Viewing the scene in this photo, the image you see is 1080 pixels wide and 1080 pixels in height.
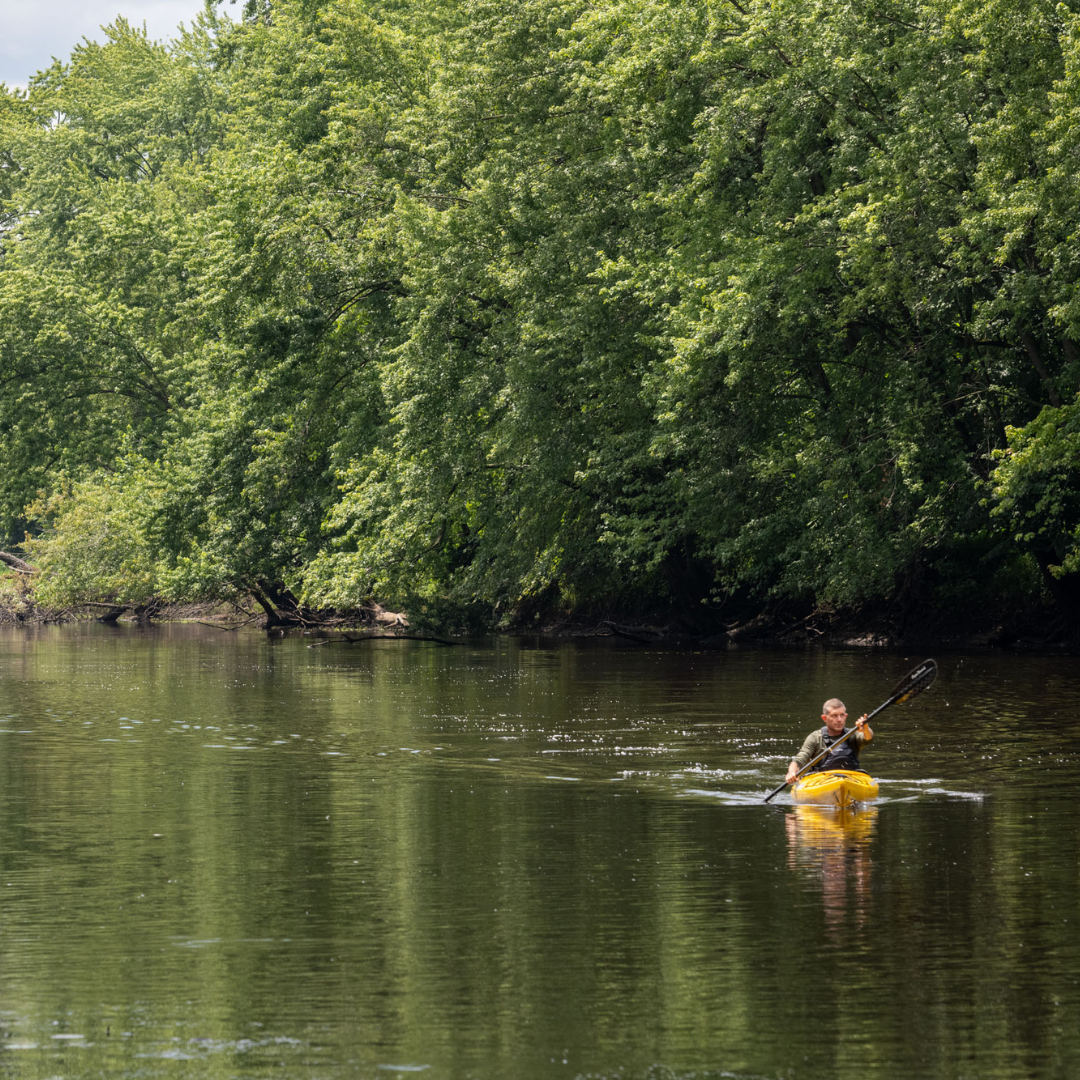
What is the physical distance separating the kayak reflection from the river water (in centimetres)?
4

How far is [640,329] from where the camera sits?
3634cm

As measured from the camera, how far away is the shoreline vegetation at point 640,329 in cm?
2962

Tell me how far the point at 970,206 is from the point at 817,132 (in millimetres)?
4422

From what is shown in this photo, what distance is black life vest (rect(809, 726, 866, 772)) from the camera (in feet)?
49.9

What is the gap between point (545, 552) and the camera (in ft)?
129

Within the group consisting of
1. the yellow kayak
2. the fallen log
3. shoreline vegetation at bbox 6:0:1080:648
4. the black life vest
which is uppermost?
shoreline vegetation at bbox 6:0:1080:648

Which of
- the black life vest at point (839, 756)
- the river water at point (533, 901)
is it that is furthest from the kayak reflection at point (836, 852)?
the black life vest at point (839, 756)

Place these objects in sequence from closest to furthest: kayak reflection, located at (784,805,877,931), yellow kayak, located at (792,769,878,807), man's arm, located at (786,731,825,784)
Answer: kayak reflection, located at (784,805,877,931)
yellow kayak, located at (792,769,878,807)
man's arm, located at (786,731,825,784)

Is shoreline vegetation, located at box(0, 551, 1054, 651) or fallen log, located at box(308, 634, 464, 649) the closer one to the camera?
shoreline vegetation, located at box(0, 551, 1054, 651)

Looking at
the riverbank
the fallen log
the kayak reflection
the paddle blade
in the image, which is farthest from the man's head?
the fallen log

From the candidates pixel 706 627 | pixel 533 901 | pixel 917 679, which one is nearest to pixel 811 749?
pixel 917 679

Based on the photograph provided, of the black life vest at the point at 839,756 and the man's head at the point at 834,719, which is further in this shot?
the man's head at the point at 834,719

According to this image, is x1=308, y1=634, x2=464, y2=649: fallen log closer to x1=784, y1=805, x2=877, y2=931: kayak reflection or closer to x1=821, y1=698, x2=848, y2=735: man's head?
x1=821, y1=698, x2=848, y2=735: man's head

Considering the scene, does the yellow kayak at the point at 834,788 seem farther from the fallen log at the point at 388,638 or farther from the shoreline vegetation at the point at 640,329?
the fallen log at the point at 388,638
